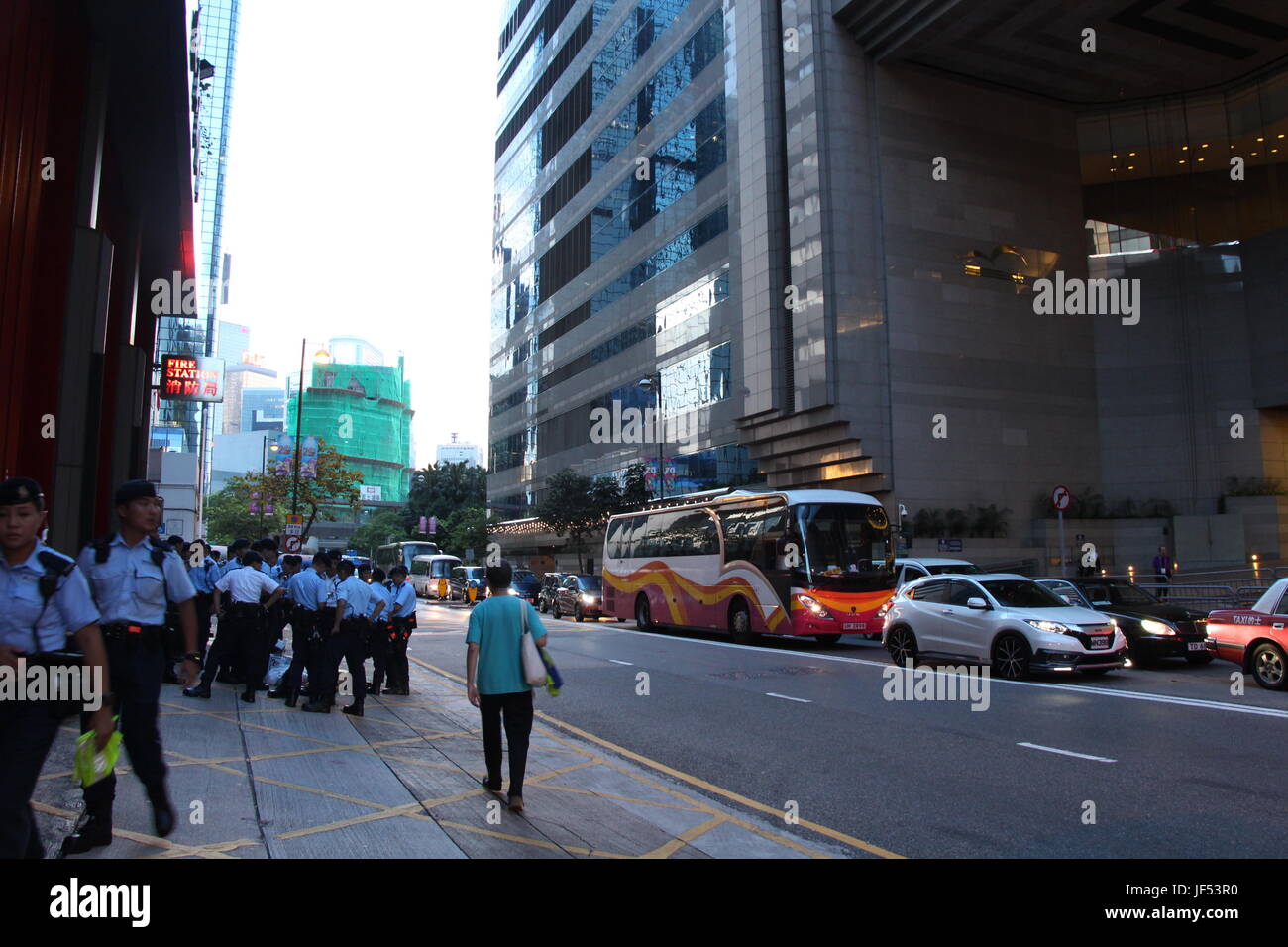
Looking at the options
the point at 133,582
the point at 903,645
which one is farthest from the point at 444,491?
the point at 133,582

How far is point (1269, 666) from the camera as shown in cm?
1198

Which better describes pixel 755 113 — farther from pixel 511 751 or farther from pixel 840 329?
pixel 511 751

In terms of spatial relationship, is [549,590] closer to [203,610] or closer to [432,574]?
[432,574]

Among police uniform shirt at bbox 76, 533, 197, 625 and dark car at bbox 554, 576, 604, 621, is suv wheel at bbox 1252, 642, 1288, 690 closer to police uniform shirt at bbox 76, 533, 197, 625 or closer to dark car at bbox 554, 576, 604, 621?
police uniform shirt at bbox 76, 533, 197, 625

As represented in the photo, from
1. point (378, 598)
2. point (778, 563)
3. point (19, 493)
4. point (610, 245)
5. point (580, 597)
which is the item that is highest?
point (610, 245)

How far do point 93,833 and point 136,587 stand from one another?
133 cm

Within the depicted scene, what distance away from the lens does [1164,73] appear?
3588 cm

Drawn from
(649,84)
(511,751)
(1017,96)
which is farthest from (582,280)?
(511,751)

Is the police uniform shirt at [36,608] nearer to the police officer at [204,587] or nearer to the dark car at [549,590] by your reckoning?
the police officer at [204,587]

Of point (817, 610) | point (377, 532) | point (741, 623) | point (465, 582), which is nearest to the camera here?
point (817, 610)

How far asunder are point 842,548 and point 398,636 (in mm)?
10360

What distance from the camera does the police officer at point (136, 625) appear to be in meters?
4.89

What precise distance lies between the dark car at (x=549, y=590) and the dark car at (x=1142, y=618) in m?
21.6

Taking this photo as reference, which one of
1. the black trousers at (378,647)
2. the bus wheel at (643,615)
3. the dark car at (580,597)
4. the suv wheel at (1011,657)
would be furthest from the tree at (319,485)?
the suv wheel at (1011,657)
